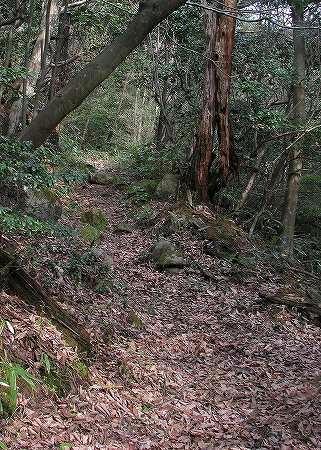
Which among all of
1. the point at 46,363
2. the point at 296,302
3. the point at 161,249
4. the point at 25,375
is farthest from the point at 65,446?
the point at 161,249

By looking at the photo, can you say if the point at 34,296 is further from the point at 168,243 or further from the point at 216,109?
the point at 216,109

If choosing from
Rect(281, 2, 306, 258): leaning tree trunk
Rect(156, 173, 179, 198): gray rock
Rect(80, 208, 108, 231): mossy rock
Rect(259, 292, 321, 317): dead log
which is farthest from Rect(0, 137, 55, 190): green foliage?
Rect(156, 173, 179, 198): gray rock

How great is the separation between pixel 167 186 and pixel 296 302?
6166 millimetres

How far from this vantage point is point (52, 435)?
3.81 m

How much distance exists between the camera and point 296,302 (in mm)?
8344

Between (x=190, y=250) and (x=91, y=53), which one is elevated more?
(x=91, y=53)

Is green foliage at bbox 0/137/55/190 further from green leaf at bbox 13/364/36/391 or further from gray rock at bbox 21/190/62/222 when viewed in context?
gray rock at bbox 21/190/62/222

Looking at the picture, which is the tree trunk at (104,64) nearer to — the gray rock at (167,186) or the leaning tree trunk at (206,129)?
the leaning tree trunk at (206,129)

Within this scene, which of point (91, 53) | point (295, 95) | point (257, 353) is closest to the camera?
point (257, 353)

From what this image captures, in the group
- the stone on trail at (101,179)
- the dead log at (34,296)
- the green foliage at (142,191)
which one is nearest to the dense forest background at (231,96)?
the green foliage at (142,191)

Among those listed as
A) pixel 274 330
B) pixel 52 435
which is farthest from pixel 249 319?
pixel 52 435

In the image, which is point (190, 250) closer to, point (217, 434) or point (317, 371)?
point (317, 371)

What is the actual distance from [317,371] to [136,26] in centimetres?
480

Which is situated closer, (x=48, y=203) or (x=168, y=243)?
(x=48, y=203)
